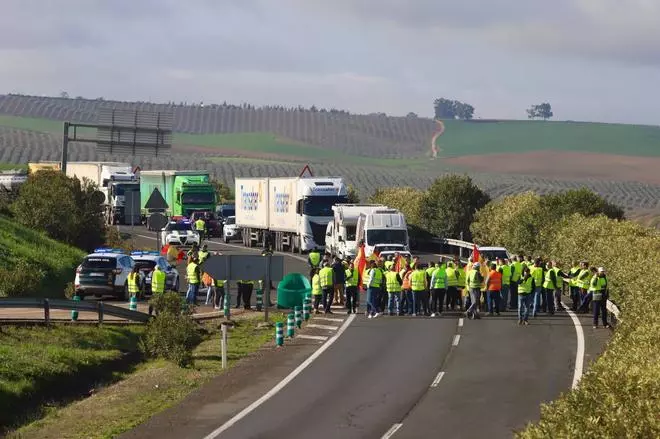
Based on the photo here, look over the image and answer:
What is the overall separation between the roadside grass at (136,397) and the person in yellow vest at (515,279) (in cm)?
809

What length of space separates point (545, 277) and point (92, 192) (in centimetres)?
2986

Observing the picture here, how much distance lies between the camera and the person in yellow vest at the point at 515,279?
3862cm

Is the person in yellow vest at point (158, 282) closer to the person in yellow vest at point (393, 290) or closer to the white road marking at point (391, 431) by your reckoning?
the person in yellow vest at point (393, 290)

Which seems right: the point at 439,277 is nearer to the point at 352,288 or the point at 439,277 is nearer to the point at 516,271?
the point at 516,271

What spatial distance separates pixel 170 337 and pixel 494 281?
33.2 ft

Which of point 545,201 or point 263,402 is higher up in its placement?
point 545,201

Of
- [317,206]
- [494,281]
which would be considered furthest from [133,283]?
[317,206]

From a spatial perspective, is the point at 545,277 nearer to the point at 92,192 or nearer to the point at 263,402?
the point at 263,402

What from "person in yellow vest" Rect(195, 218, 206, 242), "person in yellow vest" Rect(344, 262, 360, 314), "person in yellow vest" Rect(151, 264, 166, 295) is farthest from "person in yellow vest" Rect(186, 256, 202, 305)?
"person in yellow vest" Rect(195, 218, 206, 242)

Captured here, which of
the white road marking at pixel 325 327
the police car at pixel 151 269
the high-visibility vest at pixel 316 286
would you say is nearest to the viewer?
the white road marking at pixel 325 327

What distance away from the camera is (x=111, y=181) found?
95.1 metres

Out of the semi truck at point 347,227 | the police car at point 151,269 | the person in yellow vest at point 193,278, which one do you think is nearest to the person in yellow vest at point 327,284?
the person in yellow vest at point 193,278

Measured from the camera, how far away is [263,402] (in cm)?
2453

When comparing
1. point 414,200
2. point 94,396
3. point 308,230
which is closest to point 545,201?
point 308,230
